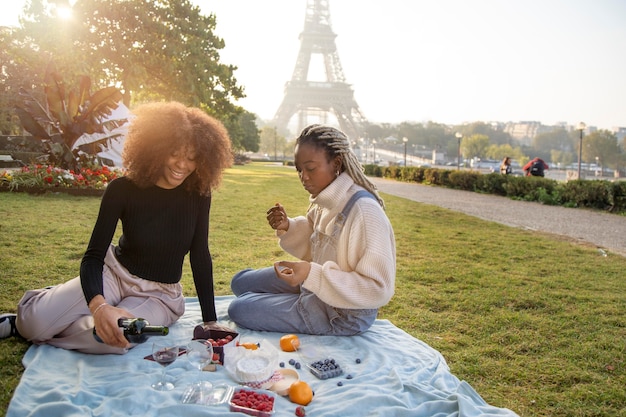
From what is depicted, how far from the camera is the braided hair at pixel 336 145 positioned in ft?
10.5

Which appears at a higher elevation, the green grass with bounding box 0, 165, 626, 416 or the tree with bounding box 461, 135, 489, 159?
the tree with bounding box 461, 135, 489, 159

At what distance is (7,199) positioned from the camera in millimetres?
10492

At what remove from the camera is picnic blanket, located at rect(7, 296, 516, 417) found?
7.97 feet

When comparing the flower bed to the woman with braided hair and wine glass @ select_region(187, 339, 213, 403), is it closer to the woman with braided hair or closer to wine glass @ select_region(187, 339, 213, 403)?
the woman with braided hair

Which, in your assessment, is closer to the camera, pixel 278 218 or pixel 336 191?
pixel 336 191

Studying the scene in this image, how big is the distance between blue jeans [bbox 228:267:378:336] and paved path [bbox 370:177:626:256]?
6.21 meters

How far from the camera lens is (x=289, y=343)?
3.26m

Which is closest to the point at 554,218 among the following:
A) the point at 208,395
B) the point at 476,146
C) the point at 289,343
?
the point at 289,343

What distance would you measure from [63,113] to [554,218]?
11958mm

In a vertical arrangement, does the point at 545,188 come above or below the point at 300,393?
above

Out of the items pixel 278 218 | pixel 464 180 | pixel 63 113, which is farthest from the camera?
pixel 464 180

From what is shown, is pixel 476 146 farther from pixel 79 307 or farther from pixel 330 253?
pixel 79 307

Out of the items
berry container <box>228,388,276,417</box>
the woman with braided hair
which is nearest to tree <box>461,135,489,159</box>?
the woman with braided hair

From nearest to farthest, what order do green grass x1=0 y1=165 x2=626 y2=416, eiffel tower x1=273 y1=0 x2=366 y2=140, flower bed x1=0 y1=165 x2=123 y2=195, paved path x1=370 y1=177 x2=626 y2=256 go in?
green grass x1=0 y1=165 x2=626 y2=416 < paved path x1=370 y1=177 x2=626 y2=256 < flower bed x1=0 y1=165 x2=123 y2=195 < eiffel tower x1=273 y1=0 x2=366 y2=140
